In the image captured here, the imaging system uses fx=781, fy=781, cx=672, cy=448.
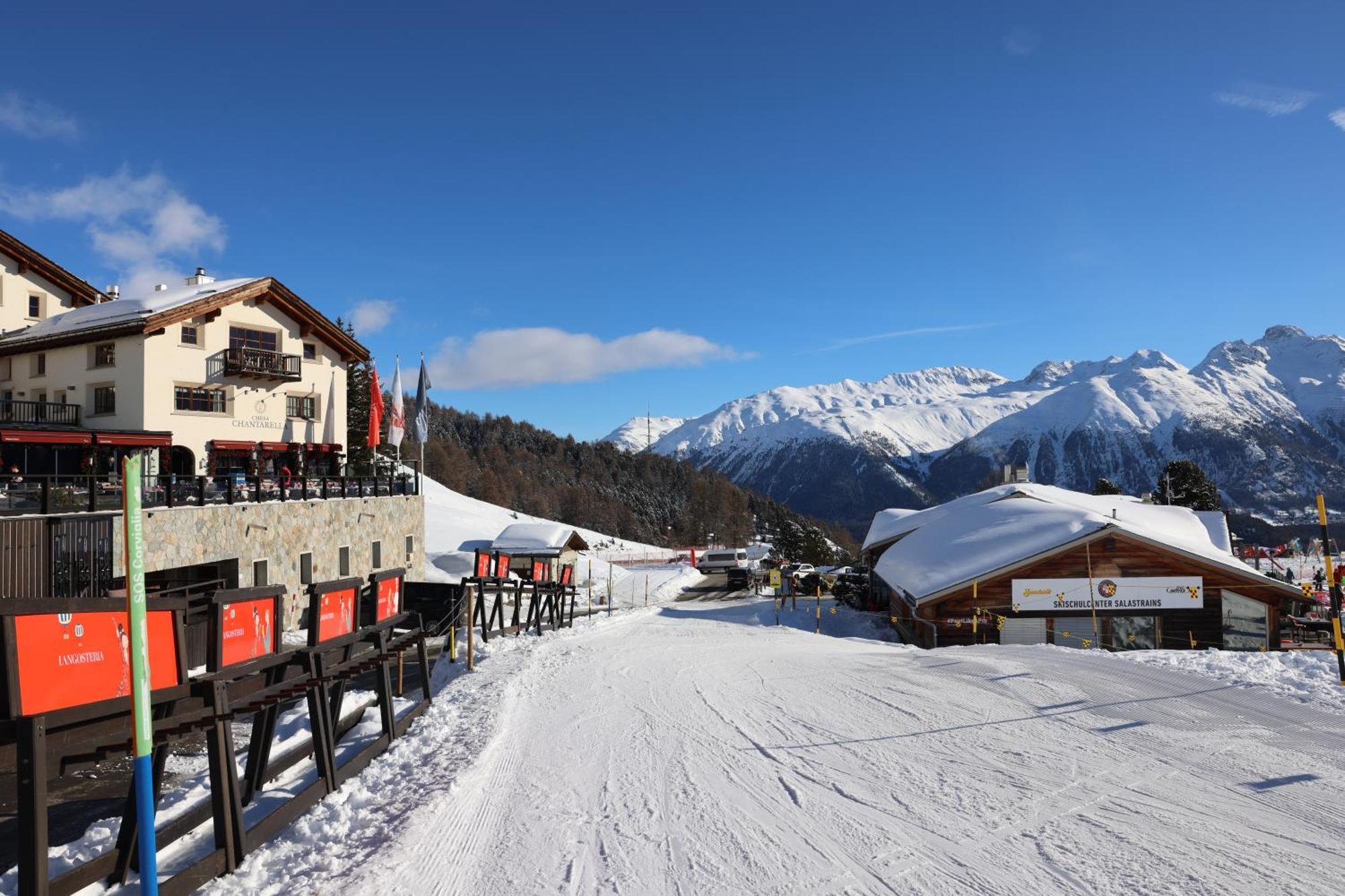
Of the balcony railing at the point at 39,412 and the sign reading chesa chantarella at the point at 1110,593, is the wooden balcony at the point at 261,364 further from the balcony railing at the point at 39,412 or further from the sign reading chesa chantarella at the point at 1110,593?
the sign reading chesa chantarella at the point at 1110,593

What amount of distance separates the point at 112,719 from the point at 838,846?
5415 millimetres

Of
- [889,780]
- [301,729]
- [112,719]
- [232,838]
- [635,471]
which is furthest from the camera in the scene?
[635,471]

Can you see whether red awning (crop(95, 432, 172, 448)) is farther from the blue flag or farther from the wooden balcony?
the blue flag

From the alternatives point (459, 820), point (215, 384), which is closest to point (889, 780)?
point (459, 820)

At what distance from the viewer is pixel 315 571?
26.9 meters

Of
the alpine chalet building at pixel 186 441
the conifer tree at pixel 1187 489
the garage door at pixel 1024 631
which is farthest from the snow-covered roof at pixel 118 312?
the conifer tree at pixel 1187 489

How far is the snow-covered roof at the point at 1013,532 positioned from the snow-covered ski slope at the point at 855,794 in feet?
46.6

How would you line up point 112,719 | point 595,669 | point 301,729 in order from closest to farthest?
point 112,719, point 301,729, point 595,669

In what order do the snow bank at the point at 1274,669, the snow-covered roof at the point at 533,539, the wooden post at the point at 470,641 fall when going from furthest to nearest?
the snow-covered roof at the point at 533,539 < the wooden post at the point at 470,641 < the snow bank at the point at 1274,669

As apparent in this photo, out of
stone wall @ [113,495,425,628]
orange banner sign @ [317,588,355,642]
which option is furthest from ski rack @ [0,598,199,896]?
stone wall @ [113,495,425,628]

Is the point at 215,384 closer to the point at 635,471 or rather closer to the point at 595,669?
the point at 595,669

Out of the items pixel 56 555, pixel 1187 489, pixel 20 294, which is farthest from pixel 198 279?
pixel 1187 489

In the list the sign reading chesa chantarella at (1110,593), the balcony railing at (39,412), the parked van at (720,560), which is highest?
the balcony railing at (39,412)

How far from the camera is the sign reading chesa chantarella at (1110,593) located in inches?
1021
